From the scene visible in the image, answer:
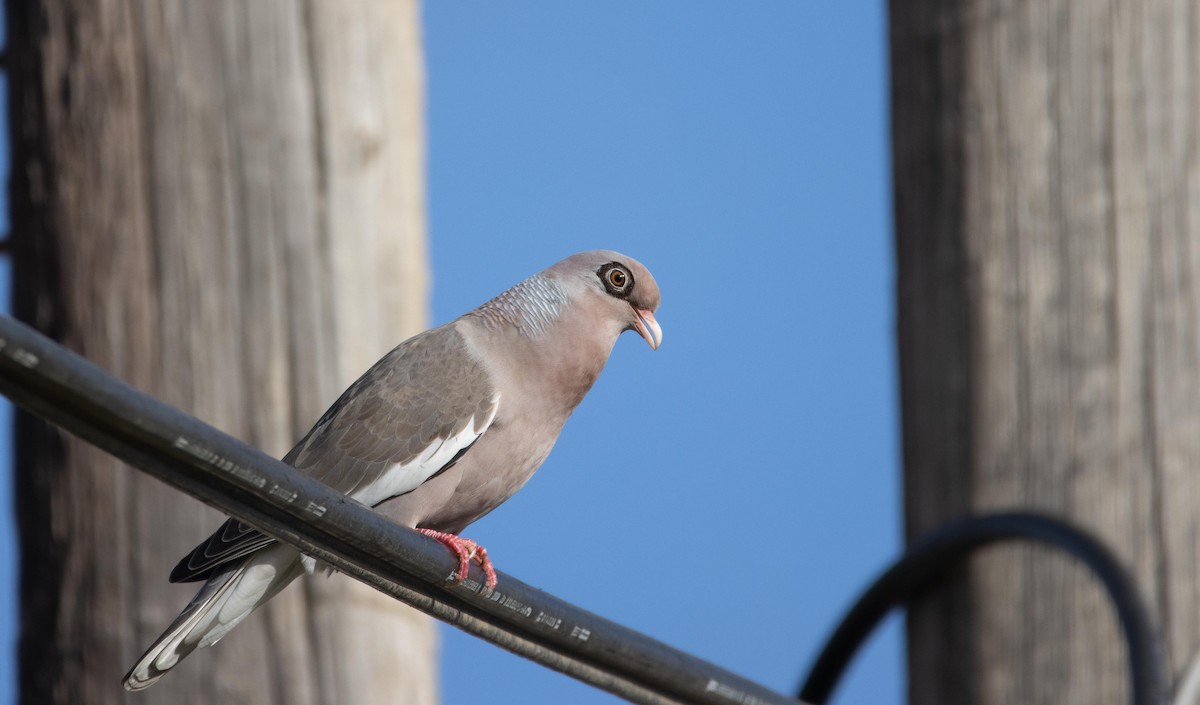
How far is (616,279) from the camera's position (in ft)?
11.7

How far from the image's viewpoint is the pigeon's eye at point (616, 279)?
354 cm

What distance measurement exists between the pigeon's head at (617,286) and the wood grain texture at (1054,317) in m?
0.60

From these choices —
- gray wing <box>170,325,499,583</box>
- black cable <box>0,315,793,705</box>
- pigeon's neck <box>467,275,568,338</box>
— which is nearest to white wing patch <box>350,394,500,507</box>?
gray wing <box>170,325,499,583</box>

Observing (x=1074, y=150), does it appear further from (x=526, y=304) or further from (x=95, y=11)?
(x=95, y=11)

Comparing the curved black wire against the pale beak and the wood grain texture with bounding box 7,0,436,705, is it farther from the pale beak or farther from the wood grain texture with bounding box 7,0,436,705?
the wood grain texture with bounding box 7,0,436,705

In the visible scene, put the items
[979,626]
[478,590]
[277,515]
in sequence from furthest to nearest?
[979,626], [478,590], [277,515]

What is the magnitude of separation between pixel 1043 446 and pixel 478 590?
158 cm

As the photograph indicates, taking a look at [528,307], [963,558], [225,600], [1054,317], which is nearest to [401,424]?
[528,307]

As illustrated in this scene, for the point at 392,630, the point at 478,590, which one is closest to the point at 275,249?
the point at 392,630

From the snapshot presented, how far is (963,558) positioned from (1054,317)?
0.56 meters

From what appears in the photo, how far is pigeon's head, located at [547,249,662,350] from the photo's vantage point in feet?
11.6

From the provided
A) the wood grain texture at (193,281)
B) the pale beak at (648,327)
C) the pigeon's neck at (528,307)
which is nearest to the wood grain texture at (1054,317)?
the pale beak at (648,327)

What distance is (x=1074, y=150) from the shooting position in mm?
3316

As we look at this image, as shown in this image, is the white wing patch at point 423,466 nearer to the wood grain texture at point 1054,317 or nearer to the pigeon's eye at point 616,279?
the pigeon's eye at point 616,279
